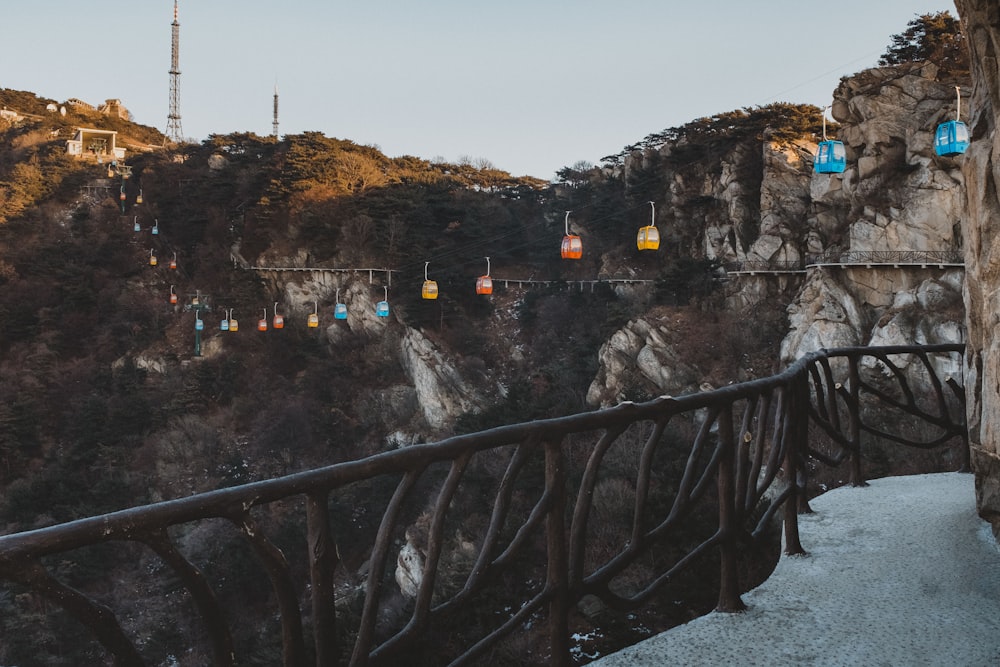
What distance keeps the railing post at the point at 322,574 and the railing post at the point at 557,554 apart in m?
0.64

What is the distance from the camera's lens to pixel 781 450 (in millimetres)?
2748

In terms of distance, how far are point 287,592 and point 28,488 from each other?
25833 millimetres

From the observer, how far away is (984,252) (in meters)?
3.07

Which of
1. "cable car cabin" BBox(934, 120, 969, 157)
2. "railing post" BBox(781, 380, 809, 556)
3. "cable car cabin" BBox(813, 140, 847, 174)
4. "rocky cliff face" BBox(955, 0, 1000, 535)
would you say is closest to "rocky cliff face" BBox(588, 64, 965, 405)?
"cable car cabin" BBox(813, 140, 847, 174)

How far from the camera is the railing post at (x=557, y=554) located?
178 centimetres

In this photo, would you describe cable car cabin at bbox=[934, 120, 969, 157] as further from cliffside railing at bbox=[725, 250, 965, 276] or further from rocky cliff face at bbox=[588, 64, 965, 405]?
cliffside railing at bbox=[725, 250, 965, 276]

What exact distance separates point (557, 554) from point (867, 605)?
60.8 inches

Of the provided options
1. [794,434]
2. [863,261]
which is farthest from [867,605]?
[863,261]

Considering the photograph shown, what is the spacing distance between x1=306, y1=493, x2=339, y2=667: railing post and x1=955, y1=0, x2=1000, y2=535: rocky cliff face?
9.73 ft

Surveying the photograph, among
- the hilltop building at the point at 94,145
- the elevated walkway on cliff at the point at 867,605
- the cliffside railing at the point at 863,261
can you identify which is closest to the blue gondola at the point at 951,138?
the elevated walkway on cliff at the point at 867,605

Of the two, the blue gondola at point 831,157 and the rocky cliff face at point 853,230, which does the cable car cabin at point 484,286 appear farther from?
the blue gondola at point 831,157

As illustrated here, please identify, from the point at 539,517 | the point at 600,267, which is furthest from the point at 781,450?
Answer: the point at 600,267

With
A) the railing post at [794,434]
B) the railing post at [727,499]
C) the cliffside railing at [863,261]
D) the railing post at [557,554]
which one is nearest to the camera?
the railing post at [557,554]

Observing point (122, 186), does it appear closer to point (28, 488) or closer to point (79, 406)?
point (79, 406)
